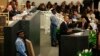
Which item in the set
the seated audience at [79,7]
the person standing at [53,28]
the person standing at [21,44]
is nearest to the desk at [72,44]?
the person standing at [21,44]

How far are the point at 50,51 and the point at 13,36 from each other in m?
6.43

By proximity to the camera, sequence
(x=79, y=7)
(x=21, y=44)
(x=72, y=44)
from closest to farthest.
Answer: (x=21, y=44)
(x=72, y=44)
(x=79, y=7)

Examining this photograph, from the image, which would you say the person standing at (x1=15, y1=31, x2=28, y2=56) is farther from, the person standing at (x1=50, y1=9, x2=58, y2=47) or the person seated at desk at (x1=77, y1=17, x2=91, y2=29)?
the person standing at (x1=50, y1=9, x2=58, y2=47)

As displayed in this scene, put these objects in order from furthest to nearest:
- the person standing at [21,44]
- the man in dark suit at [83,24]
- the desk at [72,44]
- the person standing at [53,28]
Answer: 1. the person standing at [53,28]
2. the man in dark suit at [83,24]
3. the desk at [72,44]
4. the person standing at [21,44]

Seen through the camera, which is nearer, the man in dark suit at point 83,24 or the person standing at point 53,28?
the man in dark suit at point 83,24

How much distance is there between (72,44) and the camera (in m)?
15.0

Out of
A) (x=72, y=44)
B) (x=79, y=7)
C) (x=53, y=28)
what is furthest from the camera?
(x=79, y=7)

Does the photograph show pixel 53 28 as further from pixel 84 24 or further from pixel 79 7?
pixel 79 7

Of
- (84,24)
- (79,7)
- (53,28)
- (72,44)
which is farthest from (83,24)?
(79,7)

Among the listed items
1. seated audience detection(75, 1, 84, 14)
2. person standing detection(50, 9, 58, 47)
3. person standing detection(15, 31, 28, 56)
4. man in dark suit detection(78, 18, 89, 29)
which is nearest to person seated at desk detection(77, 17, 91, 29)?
man in dark suit detection(78, 18, 89, 29)

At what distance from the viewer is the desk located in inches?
589

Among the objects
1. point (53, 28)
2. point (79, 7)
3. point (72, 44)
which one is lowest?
point (53, 28)

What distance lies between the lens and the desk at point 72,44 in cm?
1497

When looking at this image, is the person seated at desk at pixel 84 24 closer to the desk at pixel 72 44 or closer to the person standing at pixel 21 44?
the desk at pixel 72 44
